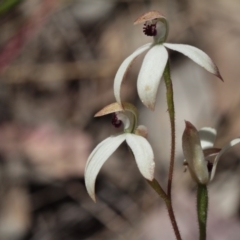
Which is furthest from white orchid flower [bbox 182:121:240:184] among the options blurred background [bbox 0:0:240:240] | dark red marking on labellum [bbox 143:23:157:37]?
blurred background [bbox 0:0:240:240]

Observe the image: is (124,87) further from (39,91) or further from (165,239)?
(165,239)

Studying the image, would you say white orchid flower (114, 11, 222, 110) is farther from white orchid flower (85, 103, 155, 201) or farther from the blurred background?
the blurred background

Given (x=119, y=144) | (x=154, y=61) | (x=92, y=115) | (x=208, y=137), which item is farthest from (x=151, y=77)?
(x=92, y=115)

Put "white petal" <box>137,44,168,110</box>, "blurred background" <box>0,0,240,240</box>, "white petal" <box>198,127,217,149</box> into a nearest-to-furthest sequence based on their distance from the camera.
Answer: "white petal" <box>137,44,168,110</box> < "white petal" <box>198,127,217,149</box> < "blurred background" <box>0,0,240,240</box>

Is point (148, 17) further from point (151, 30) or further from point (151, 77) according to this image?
point (151, 77)

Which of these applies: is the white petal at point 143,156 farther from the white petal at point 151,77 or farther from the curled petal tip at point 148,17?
the curled petal tip at point 148,17

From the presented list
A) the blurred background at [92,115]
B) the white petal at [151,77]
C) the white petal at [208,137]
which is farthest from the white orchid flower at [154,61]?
the blurred background at [92,115]

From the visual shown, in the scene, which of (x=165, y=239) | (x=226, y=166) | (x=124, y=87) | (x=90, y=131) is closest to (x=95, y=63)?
(x=124, y=87)
